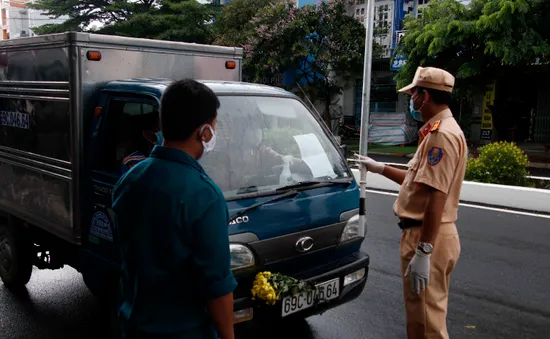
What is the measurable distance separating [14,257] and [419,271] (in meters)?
3.59

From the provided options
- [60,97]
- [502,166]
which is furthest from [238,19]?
[60,97]

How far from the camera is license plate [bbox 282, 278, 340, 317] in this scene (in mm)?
3168

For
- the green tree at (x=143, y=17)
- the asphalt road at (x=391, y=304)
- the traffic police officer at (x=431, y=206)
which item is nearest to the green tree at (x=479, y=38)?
the asphalt road at (x=391, y=304)

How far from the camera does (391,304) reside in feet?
15.0

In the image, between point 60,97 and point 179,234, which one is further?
point 60,97

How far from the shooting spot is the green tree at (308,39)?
60.3ft

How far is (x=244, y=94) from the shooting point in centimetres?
373

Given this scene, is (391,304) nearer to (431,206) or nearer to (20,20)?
(431,206)

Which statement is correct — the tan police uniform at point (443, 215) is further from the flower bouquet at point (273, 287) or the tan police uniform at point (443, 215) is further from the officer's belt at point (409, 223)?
the flower bouquet at point (273, 287)

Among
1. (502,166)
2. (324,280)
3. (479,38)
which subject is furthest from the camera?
(479,38)

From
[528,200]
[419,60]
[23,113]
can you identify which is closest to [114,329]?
[23,113]

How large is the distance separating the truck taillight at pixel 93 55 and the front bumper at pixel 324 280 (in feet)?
6.51

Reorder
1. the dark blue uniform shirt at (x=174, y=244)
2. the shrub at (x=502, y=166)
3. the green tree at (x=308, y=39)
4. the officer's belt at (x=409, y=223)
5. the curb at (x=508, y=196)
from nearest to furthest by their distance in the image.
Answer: the dark blue uniform shirt at (x=174, y=244) < the officer's belt at (x=409, y=223) < the curb at (x=508, y=196) < the shrub at (x=502, y=166) < the green tree at (x=308, y=39)

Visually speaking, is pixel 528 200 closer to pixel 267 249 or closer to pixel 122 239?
pixel 267 249
